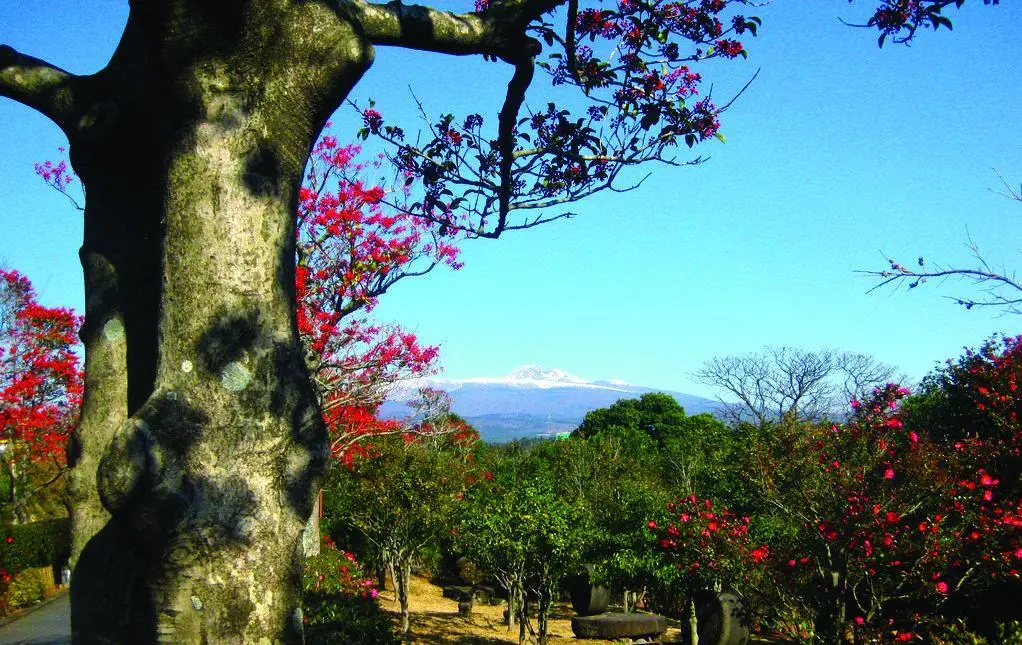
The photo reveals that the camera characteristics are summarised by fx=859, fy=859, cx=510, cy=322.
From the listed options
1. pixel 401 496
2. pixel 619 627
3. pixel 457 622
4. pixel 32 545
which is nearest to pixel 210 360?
pixel 401 496

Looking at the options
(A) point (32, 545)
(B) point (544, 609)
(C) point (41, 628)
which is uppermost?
(A) point (32, 545)

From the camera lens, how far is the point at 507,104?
5.30 metres

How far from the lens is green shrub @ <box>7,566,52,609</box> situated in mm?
18328

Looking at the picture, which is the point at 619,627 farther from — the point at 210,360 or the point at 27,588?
the point at 210,360

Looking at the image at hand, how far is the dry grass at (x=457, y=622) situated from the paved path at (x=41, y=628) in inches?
239

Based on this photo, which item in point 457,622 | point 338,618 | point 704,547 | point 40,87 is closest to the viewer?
point 40,87

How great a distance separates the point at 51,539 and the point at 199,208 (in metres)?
21.4

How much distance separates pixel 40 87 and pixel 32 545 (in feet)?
63.0

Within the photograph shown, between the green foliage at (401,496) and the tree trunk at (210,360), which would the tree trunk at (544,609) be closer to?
the green foliage at (401,496)

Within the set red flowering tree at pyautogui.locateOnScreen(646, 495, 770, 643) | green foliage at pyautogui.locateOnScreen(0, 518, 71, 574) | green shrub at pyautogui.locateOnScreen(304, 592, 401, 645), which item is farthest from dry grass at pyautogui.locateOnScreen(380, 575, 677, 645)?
green foliage at pyautogui.locateOnScreen(0, 518, 71, 574)

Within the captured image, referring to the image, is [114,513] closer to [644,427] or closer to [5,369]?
[5,369]

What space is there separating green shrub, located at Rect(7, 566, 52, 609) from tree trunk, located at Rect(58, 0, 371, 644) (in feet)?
58.0

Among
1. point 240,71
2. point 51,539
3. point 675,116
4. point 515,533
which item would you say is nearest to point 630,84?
point 675,116

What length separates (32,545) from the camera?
19828mm
